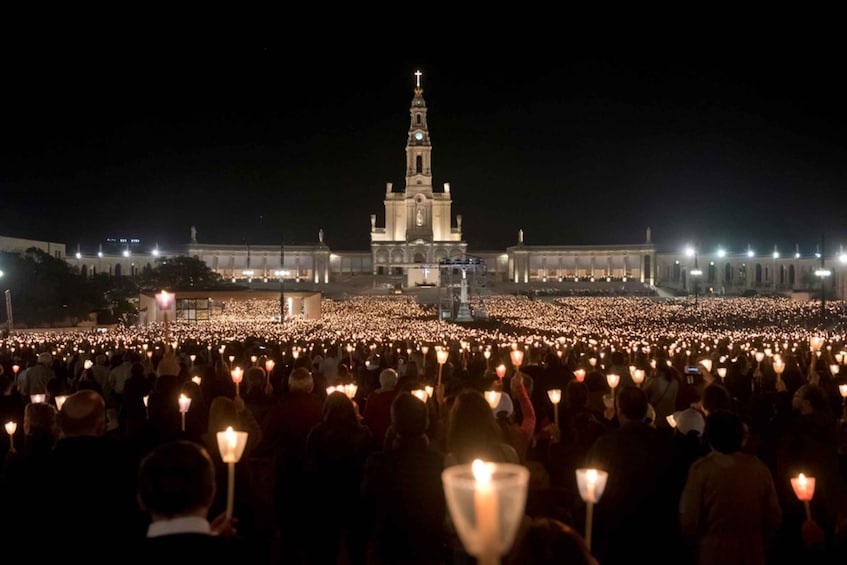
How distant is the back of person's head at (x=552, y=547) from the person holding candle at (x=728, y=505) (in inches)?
85.2

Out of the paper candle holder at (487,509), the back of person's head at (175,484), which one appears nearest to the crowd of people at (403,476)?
the back of person's head at (175,484)

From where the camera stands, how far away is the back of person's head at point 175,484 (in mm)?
3256

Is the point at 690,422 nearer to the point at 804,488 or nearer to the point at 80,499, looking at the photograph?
the point at 804,488

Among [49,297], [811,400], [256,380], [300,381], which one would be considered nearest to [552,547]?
[300,381]

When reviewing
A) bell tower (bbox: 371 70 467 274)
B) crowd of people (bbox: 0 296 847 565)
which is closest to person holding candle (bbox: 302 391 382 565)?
crowd of people (bbox: 0 296 847 565)

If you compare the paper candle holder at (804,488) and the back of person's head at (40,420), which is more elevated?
the back of person's head at (40,420)

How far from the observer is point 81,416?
4527 mm

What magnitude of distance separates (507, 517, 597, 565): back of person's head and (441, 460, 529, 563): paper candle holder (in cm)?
47

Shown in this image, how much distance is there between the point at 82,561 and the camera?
366 cm

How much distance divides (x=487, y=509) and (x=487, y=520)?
0.04m

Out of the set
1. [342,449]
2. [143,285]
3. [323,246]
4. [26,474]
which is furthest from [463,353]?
[323,246]

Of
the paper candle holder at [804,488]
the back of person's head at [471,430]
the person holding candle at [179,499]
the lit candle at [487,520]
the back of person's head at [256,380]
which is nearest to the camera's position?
the lit candle at [487,520]

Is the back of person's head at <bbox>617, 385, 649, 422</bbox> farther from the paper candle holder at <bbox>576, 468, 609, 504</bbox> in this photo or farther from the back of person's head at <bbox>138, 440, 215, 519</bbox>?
the back of person's head at <bbox>138, 440, 215, 519</bbox>

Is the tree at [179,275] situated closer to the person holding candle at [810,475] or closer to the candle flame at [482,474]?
the person holding candle at [810,475]
